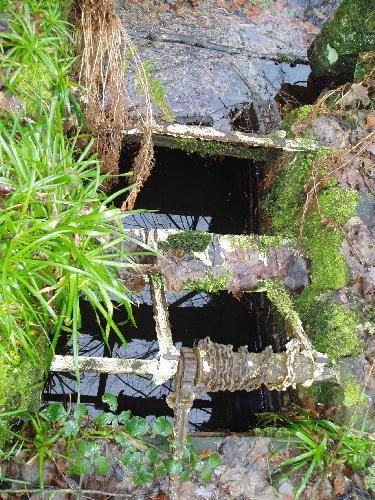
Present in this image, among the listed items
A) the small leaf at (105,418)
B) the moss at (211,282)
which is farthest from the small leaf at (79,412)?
the moss at (211,282)

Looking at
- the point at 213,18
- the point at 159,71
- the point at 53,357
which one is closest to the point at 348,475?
the point at 53,357

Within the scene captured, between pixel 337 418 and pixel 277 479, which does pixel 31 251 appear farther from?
pixel 337 418

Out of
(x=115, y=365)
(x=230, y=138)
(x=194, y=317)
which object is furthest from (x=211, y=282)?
(x=230, y=138)

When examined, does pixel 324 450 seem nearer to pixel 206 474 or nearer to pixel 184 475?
pixel 206 474

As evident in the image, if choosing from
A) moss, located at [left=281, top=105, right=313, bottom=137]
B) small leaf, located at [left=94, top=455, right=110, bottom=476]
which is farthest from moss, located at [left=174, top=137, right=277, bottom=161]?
small leaf, located at [left=94, top=455, right=110, bottom=476]

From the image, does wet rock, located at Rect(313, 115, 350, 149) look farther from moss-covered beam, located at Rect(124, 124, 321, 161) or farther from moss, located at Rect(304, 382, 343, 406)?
moss, located at Rect(304, 382, 343, 406)

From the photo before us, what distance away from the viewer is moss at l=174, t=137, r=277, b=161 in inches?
164

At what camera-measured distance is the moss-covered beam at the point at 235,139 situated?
3701mm

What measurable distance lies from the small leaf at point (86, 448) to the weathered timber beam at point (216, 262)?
110 centimetres

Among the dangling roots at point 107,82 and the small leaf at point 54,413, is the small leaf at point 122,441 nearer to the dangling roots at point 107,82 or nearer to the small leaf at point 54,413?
the small leaf at point 54,413

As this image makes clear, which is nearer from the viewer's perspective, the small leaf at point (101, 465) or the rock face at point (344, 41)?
the small leaf at point (101, 465)

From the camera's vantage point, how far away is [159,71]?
5.18 meters

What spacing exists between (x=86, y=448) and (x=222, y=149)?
272 cm

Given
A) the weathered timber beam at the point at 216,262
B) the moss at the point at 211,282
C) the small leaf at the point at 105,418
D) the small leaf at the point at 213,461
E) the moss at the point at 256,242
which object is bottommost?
the small leaf at the point at 213,461
